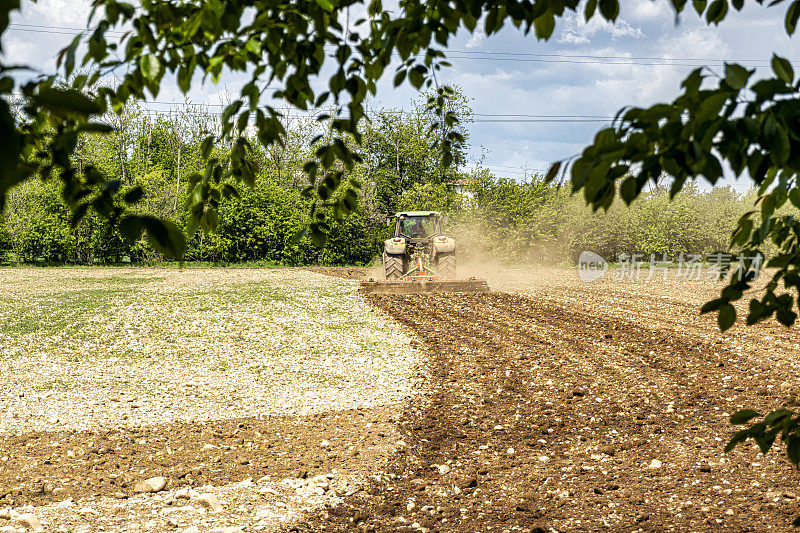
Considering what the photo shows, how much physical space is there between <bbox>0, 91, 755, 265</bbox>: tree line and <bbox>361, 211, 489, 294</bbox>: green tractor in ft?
19.0

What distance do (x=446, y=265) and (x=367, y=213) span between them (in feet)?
35.5

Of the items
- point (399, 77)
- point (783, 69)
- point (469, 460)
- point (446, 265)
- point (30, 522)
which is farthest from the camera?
point (446, 265)

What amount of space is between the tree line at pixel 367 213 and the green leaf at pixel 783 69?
825 inches

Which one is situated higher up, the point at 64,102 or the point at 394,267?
the point at 64,102

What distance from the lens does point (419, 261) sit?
1448 centimetres

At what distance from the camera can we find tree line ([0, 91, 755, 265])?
78.1 ft

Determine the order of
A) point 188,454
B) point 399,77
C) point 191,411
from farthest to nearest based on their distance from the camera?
point 191,411, point 188,454, point 399,77

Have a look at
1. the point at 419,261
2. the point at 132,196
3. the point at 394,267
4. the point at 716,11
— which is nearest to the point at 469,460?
the point at 716,11

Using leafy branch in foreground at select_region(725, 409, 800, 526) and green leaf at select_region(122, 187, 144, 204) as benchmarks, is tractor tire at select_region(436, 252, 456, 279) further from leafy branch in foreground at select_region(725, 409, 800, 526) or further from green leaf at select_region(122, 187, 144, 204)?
green leaf at select_region(122, 187, 144, 204)

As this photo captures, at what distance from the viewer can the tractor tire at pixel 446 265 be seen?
1527cm

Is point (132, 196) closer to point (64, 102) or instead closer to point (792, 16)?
point (64, 102)

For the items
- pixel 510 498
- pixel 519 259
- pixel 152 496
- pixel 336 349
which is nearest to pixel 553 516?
pixel 510 498

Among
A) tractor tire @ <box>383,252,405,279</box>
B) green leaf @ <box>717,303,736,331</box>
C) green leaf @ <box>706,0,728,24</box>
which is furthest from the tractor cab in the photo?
green leaf @ <box>717,303,736,331</box>

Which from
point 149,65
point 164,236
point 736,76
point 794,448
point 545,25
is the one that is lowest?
point 794,448
